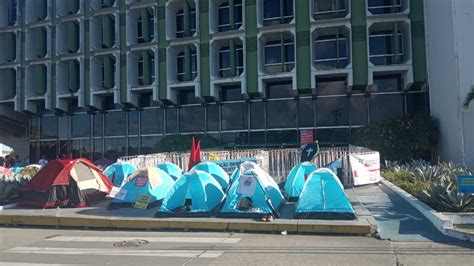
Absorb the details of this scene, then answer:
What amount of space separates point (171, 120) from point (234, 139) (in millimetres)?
5389

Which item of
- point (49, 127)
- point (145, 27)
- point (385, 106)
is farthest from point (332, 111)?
point (49, 127)

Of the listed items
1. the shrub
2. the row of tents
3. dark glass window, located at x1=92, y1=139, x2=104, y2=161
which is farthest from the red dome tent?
dark glass window, located at x1=92, y1=139, x2=104, y2=161

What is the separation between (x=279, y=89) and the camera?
94.8 feet

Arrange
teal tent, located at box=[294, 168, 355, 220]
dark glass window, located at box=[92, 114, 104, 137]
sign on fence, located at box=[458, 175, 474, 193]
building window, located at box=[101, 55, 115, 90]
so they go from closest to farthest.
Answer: sign on fence, located at box=[458, 175, 474, 193], teal tent, located at box=[294, 168, 355, 220], building window, located at box=[101, 55, 115, 90], dark glass window, located at box=[92, 114, 104, 137]

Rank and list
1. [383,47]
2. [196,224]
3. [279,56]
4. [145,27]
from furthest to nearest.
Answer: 1. [145,27]
2. [279,56]
3. [383,47]
4. [196,224]

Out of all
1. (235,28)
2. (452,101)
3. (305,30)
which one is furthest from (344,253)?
(235,28)

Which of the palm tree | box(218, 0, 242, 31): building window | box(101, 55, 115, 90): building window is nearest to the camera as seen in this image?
the palm tree

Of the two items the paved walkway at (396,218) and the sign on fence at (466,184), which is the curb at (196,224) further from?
the sign on fence at (466,184)

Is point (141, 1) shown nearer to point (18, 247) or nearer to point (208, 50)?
point (208, 50)

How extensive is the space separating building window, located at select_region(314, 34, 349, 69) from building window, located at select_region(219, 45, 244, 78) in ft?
17.5

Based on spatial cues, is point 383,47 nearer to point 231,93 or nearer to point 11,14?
point 231,93

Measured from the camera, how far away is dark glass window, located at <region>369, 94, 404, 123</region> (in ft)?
88.6

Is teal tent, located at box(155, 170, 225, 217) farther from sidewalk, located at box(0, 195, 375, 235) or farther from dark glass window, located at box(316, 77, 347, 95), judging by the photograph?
dark glass window, located at box(316, 77, 347, 95)

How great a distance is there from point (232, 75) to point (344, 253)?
21.9m
